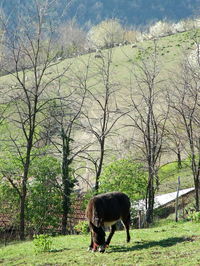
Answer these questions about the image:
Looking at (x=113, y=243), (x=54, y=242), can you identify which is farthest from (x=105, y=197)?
(x=54, y=242)

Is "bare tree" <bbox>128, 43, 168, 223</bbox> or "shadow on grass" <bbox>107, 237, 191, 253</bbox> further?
"bare tree" <bbox>128, 43, 168, 223</bbox>

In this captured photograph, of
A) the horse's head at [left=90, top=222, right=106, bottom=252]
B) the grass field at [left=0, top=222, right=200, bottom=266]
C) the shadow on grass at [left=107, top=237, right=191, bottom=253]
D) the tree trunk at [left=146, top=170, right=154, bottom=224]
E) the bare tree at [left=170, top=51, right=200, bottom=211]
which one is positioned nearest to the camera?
the grass field at [left=0, top=222, right=200, bottom=266]

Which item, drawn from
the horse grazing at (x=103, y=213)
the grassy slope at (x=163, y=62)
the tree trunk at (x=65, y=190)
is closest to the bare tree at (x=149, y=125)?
the tree trunk at (x=65, y=190)

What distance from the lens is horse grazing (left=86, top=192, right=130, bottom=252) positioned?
10930 mm

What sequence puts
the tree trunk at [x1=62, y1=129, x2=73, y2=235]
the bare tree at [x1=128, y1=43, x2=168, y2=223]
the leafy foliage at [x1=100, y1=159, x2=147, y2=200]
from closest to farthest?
the leafy foliage at [x1=100, y1=159, x2=147, y2=200] < the tree trunk at [x1=62, y1=129, x2=73, y2=235] < the bare tree at [x1=128, y1=43, x2=168, y2=223]

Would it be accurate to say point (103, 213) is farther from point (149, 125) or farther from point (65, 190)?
point (149, 125)

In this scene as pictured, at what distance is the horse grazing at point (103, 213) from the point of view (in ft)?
35.9

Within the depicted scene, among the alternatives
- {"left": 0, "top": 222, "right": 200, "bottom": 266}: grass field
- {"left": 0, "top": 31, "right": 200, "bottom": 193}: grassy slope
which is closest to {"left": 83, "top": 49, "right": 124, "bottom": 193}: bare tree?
{"left": 0, "top": 31, "right": 200, "bottom": 193}: grassy slope

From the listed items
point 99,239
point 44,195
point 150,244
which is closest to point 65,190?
point 44,195

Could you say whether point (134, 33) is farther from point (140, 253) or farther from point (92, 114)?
point (140, 253)

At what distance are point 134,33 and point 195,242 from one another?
4314 inches

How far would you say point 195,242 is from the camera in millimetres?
11219

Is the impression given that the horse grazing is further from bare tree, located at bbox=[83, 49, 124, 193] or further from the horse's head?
bare tree, located at bbox=[83, 49, 124, 193]

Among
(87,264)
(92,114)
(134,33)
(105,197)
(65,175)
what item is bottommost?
(87,264)
